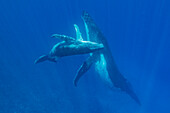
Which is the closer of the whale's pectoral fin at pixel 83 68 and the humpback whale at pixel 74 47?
the humpback whale at pixel 74 47

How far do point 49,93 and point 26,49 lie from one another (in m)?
10.6

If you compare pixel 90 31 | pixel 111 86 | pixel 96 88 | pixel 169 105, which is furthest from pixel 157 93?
pixel 90 31

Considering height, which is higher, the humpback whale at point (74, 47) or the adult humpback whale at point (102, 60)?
the adult humpback whale at point (102, 60)

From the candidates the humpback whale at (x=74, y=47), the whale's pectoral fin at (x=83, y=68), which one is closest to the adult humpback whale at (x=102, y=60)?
the whale's pectoral fin at (x=83, y=68)

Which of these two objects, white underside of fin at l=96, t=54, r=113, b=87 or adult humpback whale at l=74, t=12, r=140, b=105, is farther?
white underside of fin at l=96, t=54, r=113, b=87

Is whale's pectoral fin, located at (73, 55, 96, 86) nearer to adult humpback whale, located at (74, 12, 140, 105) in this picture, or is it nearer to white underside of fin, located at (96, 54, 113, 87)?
adult humpback whale, located at (74, 12, 140, 105)

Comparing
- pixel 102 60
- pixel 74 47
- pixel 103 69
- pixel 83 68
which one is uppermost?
pixel 102 60

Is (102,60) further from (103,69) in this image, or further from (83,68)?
(83,68)

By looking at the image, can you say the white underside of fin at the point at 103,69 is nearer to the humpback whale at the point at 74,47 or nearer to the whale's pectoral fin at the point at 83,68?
the whale's pectoral fin at the point at 83,68

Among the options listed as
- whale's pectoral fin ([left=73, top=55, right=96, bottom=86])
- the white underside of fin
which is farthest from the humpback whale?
the white underside of fin

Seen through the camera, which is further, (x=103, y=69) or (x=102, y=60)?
(x=103, y=69)

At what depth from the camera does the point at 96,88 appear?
1056 inches

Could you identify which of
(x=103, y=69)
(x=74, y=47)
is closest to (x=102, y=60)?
(x=103, y=69)

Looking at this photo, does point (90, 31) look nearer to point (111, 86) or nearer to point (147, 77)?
point (111, 86)
